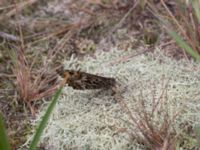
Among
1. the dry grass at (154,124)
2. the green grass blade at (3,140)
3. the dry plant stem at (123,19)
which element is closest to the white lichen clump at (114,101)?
the dry grass at (154,124)

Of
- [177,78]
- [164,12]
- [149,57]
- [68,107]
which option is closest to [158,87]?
[177,78]

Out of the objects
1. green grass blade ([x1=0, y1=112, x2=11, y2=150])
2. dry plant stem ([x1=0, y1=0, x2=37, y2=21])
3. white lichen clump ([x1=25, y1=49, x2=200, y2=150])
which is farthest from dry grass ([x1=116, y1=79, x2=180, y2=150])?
dry plant stem ([x1=0, y1=0, x2=37, y2=21])

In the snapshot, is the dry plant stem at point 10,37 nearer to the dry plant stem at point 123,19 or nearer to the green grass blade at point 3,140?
→ the dry plant stem at point 123,19

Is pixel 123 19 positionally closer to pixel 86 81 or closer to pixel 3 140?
pixel 86 81

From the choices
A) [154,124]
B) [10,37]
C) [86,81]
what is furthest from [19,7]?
[154,124]

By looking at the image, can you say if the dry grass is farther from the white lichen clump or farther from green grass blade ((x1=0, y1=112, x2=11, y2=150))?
green grass blade ((x1=0, y1=112, x2=11, y2=150))

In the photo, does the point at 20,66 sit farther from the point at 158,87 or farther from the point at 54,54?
the point at 158,87
